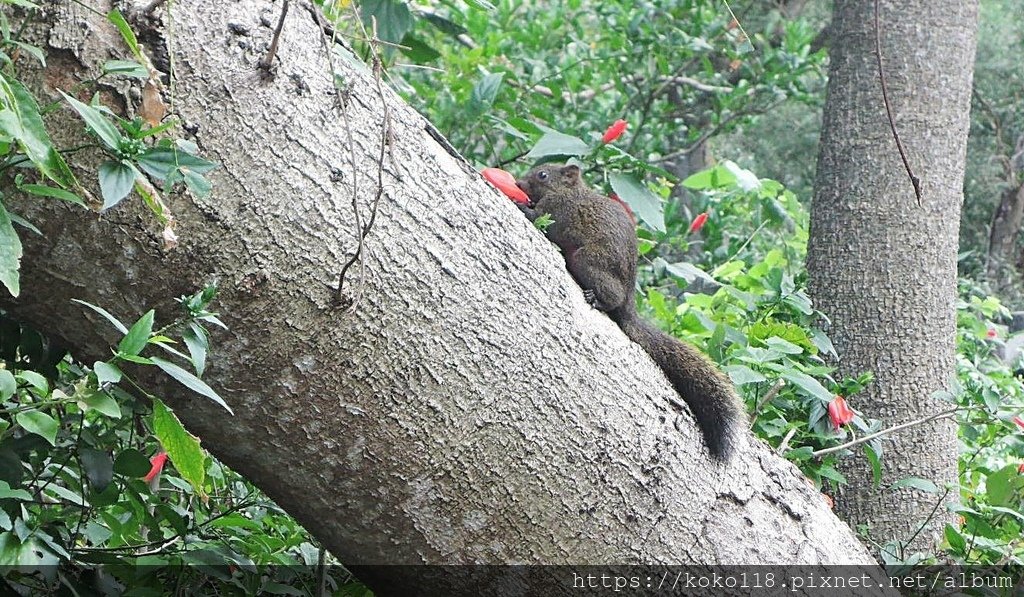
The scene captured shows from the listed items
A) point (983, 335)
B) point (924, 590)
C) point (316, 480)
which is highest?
point (316, 480)

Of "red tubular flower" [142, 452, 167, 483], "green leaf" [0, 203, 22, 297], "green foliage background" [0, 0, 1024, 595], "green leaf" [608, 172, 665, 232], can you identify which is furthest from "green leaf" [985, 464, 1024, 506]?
"green leaf" [0, 203, 22, 297]

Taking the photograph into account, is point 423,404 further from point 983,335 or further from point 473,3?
point 983,335

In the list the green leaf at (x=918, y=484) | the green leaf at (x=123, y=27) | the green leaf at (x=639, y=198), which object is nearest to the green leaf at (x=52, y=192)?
the green leaf at (x=123, y=27)

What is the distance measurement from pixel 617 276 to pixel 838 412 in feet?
2.37

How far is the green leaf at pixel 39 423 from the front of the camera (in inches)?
63.4

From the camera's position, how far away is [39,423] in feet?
5.32

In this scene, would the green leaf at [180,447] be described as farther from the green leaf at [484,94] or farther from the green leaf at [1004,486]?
the green leaf at [1004,486]

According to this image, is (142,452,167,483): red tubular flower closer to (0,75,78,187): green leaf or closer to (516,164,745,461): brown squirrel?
(0,75,78,187): green leaf

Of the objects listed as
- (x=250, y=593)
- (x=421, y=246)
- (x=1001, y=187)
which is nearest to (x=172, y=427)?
(x=421, y=246)

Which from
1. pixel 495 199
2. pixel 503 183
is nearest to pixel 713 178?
pixel 503 183

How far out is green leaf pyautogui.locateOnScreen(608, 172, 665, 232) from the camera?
2877mm

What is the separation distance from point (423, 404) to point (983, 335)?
362 cm

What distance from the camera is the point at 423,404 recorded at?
186 centimetres

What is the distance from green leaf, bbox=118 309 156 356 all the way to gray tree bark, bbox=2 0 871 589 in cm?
20
